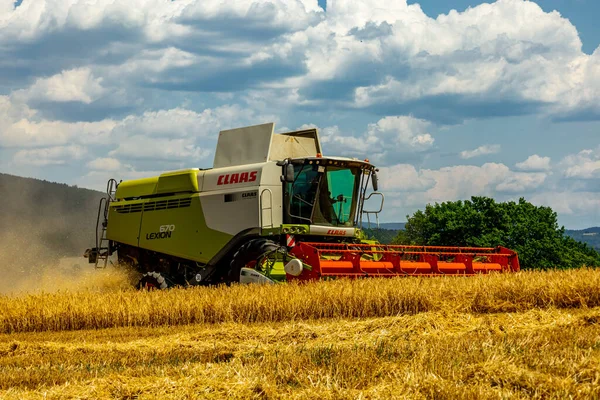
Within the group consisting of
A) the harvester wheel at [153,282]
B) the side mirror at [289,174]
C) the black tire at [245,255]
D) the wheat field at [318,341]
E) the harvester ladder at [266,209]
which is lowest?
the wheat field at [318,341]

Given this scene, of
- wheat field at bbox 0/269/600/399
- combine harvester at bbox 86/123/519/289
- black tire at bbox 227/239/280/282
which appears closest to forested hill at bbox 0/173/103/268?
combine harvester at bbox 86/123/519/289

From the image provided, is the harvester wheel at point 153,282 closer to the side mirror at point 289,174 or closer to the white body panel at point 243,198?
the white body panel at point 243,198

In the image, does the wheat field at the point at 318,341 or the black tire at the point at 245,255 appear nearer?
the wheat field at the point at 318,341

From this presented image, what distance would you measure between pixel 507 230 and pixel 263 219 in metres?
20.8

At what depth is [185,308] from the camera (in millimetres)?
10602

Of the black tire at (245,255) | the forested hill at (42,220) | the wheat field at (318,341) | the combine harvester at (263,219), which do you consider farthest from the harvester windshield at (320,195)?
the forested hill at (42,220)

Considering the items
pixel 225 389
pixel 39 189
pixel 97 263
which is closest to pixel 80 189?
pixel 39 189

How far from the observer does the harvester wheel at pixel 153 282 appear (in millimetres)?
14047

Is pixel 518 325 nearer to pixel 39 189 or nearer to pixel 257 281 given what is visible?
pixel 257 281

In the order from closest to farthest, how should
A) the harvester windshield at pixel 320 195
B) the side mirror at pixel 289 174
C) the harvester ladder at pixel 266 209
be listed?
the side mirror at pixel 289 174
the harvester ladder at pixel 266 209
the harvester windshield at pixel 320 195

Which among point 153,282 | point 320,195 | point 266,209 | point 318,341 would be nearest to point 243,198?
point 266,209

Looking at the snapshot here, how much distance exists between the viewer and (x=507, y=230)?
3219 centimetres

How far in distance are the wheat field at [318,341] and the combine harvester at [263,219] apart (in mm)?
1574

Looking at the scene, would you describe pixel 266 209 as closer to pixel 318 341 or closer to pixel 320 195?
pixel 320 195
